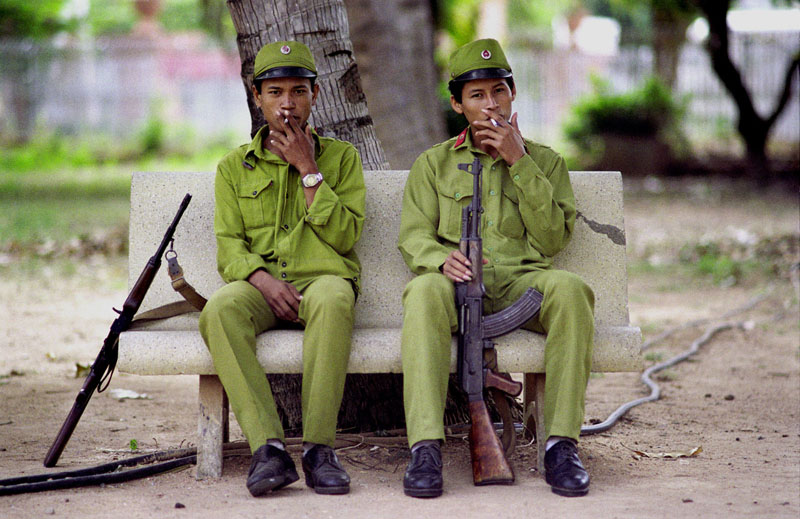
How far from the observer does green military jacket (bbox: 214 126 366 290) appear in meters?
4.16

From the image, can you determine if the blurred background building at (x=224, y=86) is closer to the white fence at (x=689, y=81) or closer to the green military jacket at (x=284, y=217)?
the white fence at (x=689, y=81)

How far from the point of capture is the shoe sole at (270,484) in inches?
144

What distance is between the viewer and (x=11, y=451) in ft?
14.7

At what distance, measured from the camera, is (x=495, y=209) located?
4309 millimetres

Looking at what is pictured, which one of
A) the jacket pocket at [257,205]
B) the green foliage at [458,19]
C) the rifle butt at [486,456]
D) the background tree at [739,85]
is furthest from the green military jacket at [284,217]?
the background tree at [739,85]

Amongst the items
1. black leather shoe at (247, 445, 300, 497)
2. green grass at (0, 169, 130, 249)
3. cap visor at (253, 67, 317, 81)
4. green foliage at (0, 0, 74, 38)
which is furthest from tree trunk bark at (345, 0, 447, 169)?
green foliage at (0, 0, 74, 38)

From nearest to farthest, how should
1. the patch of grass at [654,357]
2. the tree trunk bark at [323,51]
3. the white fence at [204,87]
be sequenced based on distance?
the tree trunk bark at [323,51] → the patch of grass at [654,357] → the white fence at [204,87]

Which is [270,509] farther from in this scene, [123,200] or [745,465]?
[123,200]

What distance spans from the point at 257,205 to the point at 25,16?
83.7ft

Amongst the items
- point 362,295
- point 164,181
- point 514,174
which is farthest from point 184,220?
point 514,174

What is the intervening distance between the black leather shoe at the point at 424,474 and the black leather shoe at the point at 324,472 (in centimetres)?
25

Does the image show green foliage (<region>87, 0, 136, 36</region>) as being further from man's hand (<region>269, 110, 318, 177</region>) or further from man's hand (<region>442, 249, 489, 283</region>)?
man's hand (<region>442, 249, 489, 283</region>)

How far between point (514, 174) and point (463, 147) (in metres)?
0.37

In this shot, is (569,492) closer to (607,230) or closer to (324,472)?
(324,472)
